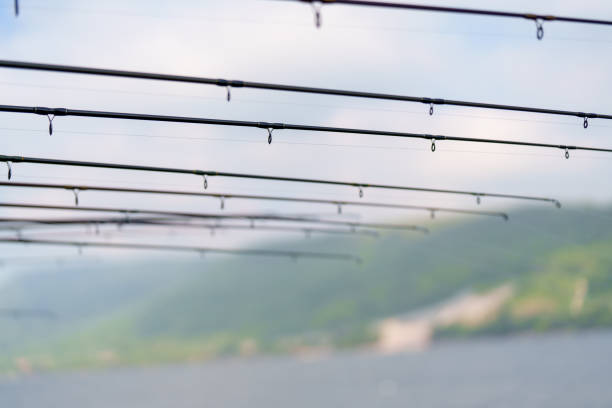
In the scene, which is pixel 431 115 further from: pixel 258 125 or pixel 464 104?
pixel 258 125

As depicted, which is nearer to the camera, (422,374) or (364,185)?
(364,185)

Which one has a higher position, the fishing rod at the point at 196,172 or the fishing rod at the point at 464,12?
the fishing rod at the point at 464,12

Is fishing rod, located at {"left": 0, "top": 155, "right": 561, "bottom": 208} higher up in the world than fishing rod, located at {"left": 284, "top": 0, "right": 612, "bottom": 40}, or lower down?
lower down

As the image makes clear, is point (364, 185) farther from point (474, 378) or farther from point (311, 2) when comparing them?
point (474, 378)

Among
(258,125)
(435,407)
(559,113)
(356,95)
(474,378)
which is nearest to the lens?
(356,95)

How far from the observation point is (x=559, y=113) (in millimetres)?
12055

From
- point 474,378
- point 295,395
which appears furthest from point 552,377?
point 295,395

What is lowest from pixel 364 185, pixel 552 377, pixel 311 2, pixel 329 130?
pixel 552 377

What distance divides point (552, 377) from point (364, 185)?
488 feet

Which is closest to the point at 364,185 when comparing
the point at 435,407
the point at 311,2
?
the point at 311,2

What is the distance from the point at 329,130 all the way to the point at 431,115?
1382 mm

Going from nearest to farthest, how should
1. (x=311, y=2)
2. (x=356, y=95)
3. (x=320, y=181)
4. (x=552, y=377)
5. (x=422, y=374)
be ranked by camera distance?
(x=311, y=2)
(x=356, y=95)
(x=320, y=181)
(x=552, y=377)
(x=422, y=374)

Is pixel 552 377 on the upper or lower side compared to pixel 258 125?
lower

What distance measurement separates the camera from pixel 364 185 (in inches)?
587
